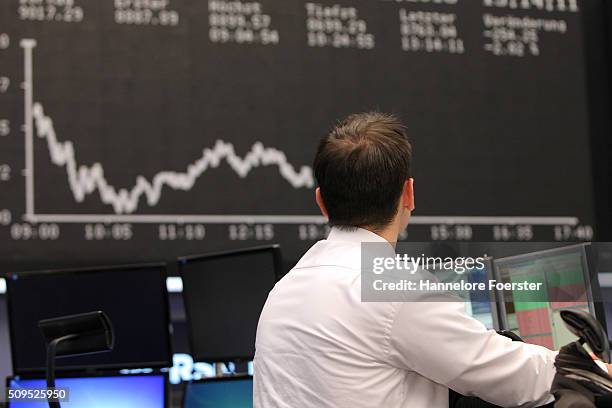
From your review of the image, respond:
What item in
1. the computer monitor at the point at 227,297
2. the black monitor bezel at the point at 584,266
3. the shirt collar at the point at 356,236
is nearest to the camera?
the shirt collar at the point at 356,236

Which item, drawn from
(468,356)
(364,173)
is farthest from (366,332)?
(364,173)

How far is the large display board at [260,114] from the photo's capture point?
11.4 feet

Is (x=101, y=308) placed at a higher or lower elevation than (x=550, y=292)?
lower

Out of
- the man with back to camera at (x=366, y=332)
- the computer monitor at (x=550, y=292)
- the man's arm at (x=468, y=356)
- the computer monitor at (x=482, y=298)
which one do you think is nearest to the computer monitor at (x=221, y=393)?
the computer monitor at (x=482, y=298)

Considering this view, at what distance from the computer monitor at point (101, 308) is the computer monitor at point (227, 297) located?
86 millimetres

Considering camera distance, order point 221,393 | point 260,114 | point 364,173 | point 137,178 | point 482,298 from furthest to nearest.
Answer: point 260,114 < point 137,178 < point 221,393 < point 482,298 < point 364,173

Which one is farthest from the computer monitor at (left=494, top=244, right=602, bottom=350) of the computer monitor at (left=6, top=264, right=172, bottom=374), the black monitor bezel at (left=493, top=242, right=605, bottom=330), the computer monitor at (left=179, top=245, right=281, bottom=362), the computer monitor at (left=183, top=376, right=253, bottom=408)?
the computer monitor at (left=6, top=264, right=172, bottom=374)

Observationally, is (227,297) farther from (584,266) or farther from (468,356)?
(468,356)

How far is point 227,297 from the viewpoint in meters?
2.62

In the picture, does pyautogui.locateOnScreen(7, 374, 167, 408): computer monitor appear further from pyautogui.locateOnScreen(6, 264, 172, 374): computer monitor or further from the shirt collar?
the shirt collar

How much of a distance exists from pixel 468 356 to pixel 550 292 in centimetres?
54

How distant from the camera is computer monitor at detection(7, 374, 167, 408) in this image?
263 centimetres

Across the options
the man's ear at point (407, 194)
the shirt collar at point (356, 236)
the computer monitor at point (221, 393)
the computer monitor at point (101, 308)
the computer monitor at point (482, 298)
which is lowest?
the computer monitor at point (221, 393)

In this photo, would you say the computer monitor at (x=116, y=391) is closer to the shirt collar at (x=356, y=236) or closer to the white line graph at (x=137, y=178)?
the white line graph at (x=137, y=178)
